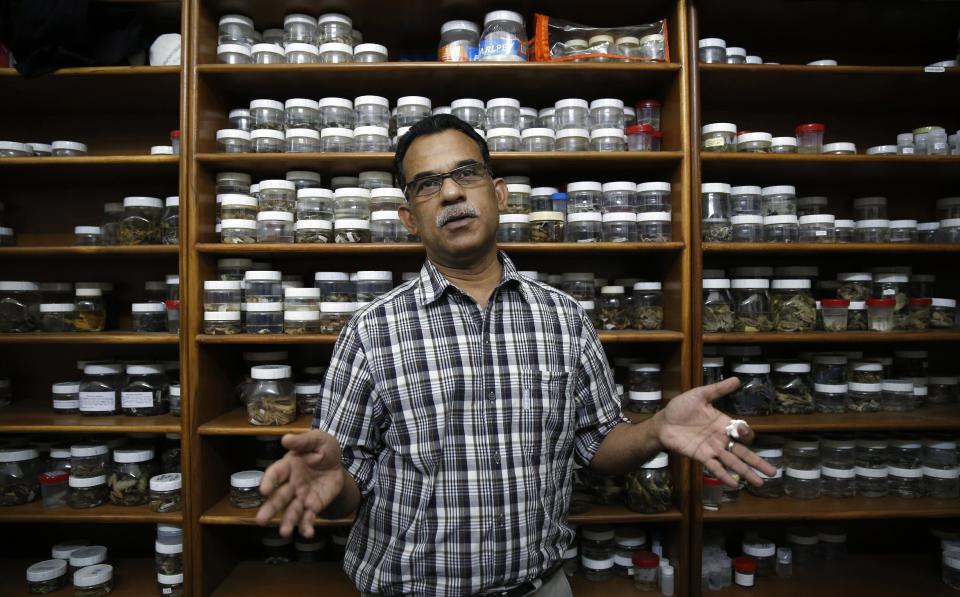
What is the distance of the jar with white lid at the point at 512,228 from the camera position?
5.99ft

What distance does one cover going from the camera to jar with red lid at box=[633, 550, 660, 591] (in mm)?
1827

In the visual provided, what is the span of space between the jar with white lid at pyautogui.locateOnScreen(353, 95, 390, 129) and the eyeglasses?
0.78 meters

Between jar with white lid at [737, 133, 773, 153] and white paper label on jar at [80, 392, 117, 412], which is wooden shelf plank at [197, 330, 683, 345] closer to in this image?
white paper label on jar at [80, 392, 117, 412]

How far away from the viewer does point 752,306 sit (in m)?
1.90

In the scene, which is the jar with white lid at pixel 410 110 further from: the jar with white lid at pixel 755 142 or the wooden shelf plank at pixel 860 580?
the wooden shelf plank at pixel 860 580

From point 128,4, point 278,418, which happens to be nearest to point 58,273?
point 128,4

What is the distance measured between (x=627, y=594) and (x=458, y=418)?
1.16m

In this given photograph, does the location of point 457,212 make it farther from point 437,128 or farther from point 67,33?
point 67,33

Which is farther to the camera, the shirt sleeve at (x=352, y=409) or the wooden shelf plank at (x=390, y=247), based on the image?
the wooden shelf plank at (x=390, y=247)

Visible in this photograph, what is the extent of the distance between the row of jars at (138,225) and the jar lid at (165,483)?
847 mm

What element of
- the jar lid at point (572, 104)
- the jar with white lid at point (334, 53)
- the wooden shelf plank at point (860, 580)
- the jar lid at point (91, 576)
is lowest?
the wooden shelf plank at point (860, 580)

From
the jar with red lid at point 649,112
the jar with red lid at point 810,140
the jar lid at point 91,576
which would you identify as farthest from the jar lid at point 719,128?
the jar lid at point 91,576

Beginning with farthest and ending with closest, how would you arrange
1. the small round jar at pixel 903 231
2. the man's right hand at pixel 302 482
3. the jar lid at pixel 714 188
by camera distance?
the small round jar at pixel 903 231, the jar lid at pixel 714 188, the man's right hand at pixel 302 482

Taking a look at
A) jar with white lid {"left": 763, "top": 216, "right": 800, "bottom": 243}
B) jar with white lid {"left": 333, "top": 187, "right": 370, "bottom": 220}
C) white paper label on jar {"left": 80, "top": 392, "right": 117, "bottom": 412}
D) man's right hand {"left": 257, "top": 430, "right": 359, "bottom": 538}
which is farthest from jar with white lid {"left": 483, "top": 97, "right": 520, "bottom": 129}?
white paper label on jar {"left": 80, "top": 392, "right": 117, "bottom": 412}
